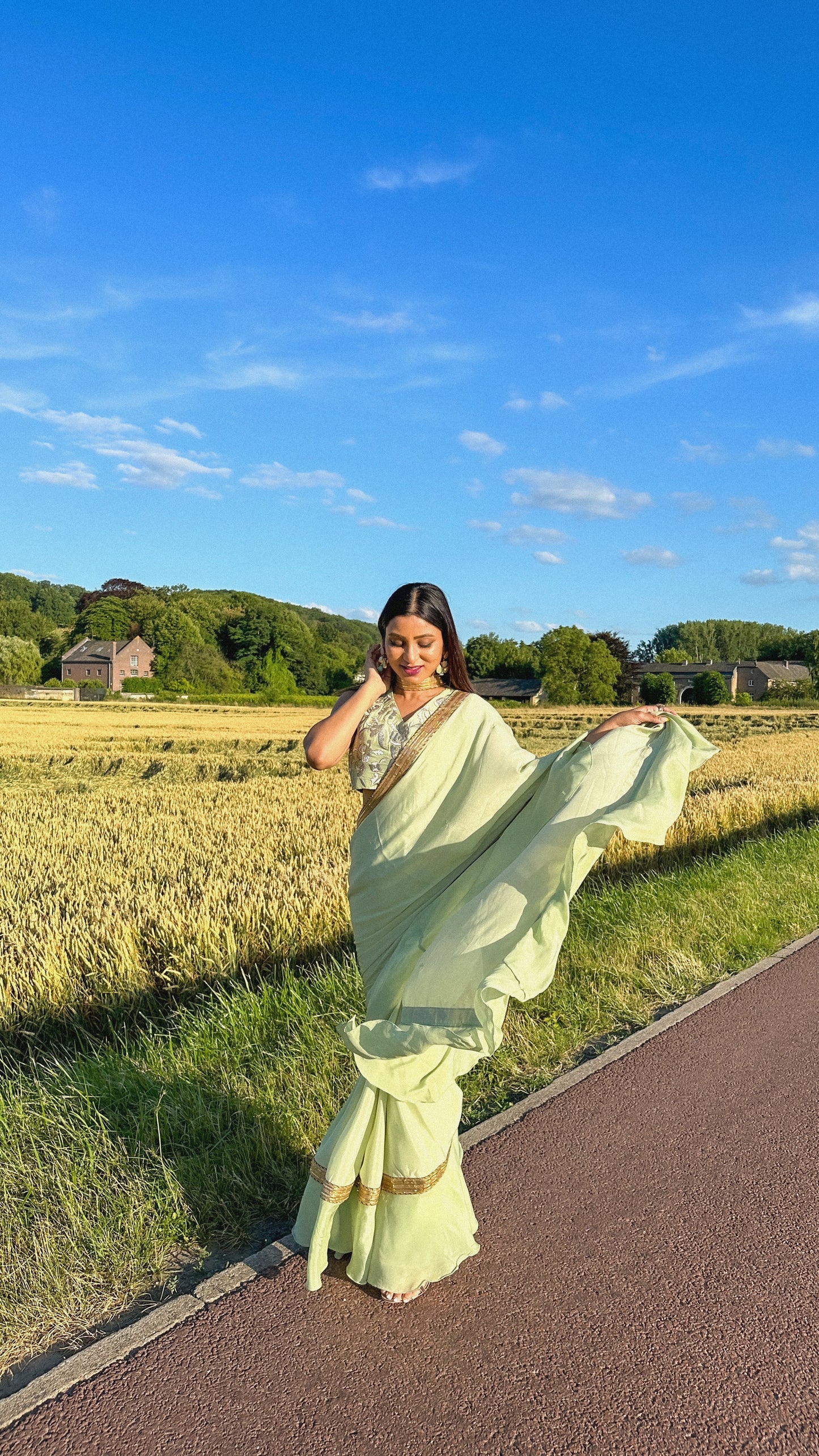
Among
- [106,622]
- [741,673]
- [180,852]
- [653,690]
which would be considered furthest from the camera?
[741,673]

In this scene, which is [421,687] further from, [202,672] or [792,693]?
[792,693]

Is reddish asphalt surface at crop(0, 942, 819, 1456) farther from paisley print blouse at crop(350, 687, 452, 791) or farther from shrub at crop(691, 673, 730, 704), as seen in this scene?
shrub at crop(691, 673, 730, 704)

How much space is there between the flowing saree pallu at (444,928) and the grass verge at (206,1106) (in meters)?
0.55

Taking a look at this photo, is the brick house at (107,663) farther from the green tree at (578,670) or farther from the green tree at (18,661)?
the green tree at (578,670)

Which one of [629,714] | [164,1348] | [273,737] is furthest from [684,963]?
[273,737]

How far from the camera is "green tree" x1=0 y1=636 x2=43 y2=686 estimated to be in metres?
92.6

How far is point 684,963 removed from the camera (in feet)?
20.2

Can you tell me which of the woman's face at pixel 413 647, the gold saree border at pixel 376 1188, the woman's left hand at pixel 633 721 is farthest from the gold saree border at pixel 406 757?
the gold saree border at pixel 376 1188

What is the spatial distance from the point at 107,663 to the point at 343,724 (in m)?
99.5

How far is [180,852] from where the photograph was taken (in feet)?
35.3

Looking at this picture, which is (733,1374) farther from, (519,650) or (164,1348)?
(519,650)

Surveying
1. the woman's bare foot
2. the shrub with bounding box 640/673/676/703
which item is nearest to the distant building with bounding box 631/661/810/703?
the shrub with bounding box 640/673/676/703

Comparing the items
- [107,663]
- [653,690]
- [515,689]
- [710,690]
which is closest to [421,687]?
[653,690]

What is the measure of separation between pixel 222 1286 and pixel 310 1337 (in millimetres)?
335
